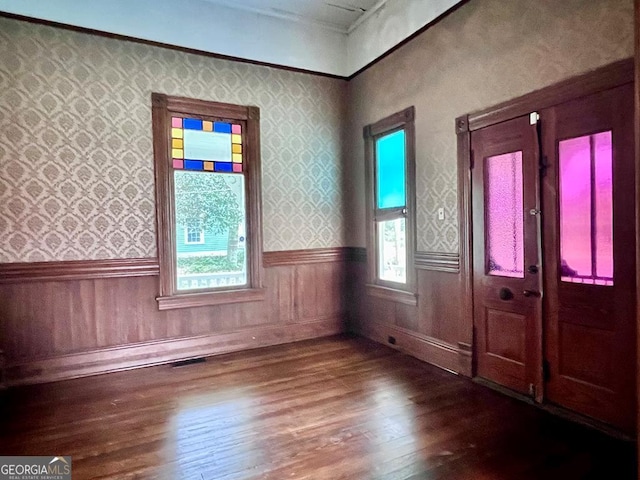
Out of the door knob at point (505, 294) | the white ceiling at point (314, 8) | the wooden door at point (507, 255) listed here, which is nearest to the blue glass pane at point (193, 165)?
the white ceiling at point (314, 8)

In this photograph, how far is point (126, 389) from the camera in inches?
131

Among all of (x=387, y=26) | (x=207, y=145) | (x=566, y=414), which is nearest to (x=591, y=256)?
(x=566, y=414)

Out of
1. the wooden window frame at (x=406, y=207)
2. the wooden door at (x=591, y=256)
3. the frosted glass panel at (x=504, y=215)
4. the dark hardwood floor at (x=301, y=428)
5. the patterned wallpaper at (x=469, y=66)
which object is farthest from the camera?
the wooden window frame at (x=406, y=207)

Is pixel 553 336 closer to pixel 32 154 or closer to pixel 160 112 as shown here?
pixel 160 112

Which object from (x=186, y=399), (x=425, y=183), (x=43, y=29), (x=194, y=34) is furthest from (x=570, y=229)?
(x=43, y=29)

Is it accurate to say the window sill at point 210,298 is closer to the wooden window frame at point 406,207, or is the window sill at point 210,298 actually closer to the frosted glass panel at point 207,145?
the wooden window frame at point 406,207

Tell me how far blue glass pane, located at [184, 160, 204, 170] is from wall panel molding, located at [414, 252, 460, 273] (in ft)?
7.65

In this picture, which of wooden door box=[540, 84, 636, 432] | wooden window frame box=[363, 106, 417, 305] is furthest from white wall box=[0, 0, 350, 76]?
wooden door box=[540, 84, 636, 432]

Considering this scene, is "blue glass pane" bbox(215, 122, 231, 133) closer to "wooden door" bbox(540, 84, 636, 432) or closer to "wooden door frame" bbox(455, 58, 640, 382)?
"wooden door frame" bbox(455, 58, 640, 382)

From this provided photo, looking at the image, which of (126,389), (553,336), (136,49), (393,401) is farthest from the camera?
(136,49)

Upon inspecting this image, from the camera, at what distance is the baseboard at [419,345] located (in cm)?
355

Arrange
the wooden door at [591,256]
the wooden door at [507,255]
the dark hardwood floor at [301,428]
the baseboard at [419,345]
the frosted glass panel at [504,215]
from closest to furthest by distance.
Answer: the dark hardwood floor at [301,428] → the wooden door at [591,256] → the wooden door at [507,255] → the frosted glass panel at [504,215] → the baseboard at [419,345]

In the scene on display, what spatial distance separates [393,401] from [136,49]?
12.6 feet

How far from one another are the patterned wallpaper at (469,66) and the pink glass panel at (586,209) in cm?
50
